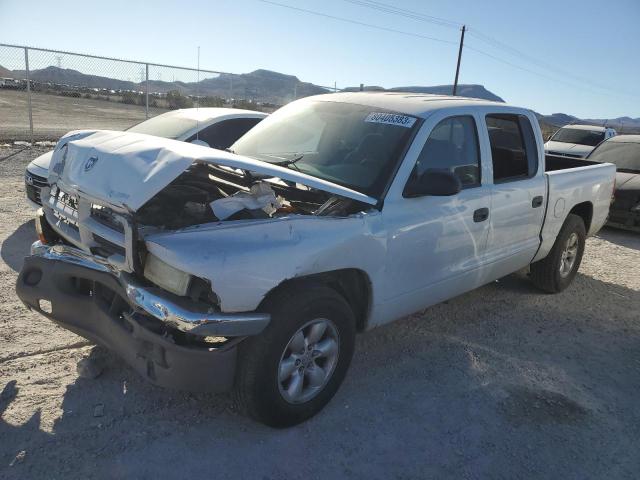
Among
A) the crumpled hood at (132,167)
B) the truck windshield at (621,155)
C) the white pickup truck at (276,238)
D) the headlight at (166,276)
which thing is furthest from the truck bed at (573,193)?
the truck windshield at (621,155)

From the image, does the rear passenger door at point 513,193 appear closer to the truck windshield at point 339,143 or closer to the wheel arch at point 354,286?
the truck windshield at point 339,143

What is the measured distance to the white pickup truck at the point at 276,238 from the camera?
8.41 feet

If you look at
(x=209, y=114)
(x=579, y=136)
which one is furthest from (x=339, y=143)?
(x=579, y=136)

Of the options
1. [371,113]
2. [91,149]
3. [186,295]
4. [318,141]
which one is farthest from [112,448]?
[371,113]

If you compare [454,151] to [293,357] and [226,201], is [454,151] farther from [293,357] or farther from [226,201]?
[293,357]

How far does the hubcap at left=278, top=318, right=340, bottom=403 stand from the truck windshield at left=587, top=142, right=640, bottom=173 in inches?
335

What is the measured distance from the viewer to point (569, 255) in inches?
225

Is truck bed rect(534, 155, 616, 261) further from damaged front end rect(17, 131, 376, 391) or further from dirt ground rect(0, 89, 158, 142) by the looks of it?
dirt ground rect(0, 89, 158, 142)

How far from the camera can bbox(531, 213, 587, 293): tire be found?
5.34 meters

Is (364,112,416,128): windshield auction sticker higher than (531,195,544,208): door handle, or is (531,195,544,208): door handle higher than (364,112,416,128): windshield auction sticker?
(364,112,416,128): windshield auction sticker

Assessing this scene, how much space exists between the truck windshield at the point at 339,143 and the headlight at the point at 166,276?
1.29m

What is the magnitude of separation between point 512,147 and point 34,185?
4.98 m

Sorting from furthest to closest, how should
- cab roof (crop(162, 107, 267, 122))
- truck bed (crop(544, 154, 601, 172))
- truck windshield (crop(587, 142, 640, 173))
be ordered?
1. truck windshield (crop(587, 142, 640, 173))
2. cab roof (crop(162, 107, 267, 122))
3. truck bed (crop(544, 154, 601, 172))

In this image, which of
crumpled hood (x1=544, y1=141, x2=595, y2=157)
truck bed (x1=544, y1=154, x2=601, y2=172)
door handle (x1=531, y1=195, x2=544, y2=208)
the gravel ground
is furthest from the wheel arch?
crumpled hood (x1=544, y1=141, x2=595, y2=157)
